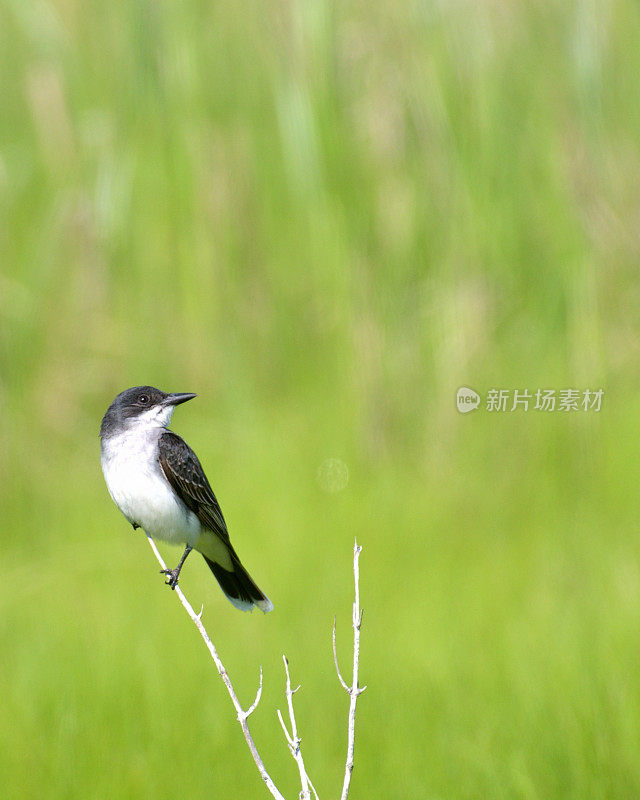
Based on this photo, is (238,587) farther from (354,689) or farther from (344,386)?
(344,386)

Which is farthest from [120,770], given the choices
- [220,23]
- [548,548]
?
[220,23]

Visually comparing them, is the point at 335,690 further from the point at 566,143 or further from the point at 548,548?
the point at 566,143

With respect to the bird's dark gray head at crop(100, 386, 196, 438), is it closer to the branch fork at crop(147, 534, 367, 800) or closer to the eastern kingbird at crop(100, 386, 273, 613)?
the eastern kingbird at crop(100, 386, 273, 613)

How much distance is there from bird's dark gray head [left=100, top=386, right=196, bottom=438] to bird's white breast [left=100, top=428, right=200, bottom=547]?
0.03 metres

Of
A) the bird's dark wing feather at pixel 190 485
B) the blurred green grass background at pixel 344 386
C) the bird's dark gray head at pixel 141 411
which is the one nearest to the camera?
the bird's dark gray head at pixel 141 411

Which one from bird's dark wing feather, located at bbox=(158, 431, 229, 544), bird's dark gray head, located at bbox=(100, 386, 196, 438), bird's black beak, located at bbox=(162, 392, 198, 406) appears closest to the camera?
bird's black beak, located at bbox=(162, 392, 198, 406)

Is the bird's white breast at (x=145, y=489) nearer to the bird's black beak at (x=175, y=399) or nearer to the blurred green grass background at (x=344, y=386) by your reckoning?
the bird's black beak at (x=175, y=399)

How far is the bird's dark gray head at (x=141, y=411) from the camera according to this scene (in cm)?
250

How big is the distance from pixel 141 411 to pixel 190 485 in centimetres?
23

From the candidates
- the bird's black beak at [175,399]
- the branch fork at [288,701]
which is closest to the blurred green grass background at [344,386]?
the bird's black beak at [175,399]

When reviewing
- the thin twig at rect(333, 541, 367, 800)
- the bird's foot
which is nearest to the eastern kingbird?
the bird's foot

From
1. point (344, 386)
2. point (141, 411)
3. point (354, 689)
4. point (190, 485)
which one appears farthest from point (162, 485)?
point (344, 386)

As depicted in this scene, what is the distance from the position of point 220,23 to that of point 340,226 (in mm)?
3413

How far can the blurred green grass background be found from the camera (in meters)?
Result: 5.18
